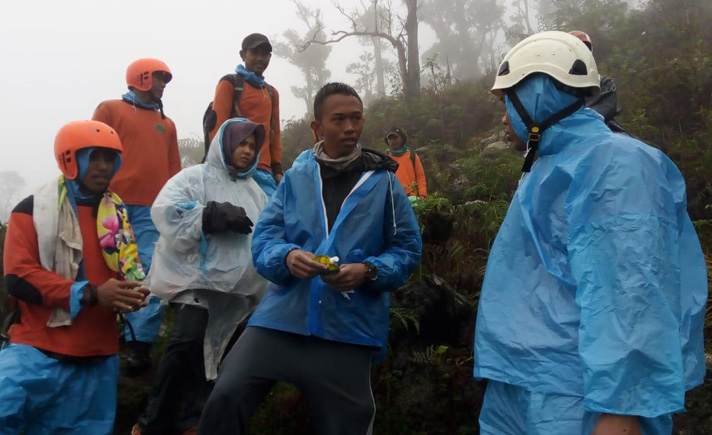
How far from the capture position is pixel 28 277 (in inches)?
114

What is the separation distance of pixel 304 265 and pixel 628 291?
1.32 meters

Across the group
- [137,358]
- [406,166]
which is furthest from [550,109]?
[406,166]

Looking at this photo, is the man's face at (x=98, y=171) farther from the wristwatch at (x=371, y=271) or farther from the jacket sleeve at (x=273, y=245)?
the wristwatch at (x=371, y=271)

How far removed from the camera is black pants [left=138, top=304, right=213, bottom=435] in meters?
3.51

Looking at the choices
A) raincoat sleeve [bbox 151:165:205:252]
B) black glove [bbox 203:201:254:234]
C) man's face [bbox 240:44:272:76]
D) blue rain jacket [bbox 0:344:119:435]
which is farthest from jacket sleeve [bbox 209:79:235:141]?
blue rain jacket [bbox 0:344:119:435]

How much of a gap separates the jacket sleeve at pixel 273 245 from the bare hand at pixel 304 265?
11 cm

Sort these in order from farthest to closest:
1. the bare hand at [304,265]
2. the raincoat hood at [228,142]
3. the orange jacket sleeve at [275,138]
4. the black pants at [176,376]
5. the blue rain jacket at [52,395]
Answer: the orange jacket sleeve at [275,138], the raincoat hood at [228,142], the black pants at [176,376], the blue rain jacket at [52,395], the bare hand at [304,265]

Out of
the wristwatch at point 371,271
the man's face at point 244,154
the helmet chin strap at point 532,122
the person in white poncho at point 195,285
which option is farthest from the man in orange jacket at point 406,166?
the helmet chin strap at point 532,122

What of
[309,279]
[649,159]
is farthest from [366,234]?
[649,159]

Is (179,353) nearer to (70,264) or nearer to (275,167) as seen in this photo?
(70,264)

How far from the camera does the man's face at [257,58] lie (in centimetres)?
517

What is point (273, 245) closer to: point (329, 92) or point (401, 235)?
point (401, 235)

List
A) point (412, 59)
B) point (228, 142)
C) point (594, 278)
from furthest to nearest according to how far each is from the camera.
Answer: point (412, 59) → point (228, 142) → point (594, 278)

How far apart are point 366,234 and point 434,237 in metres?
2.75
